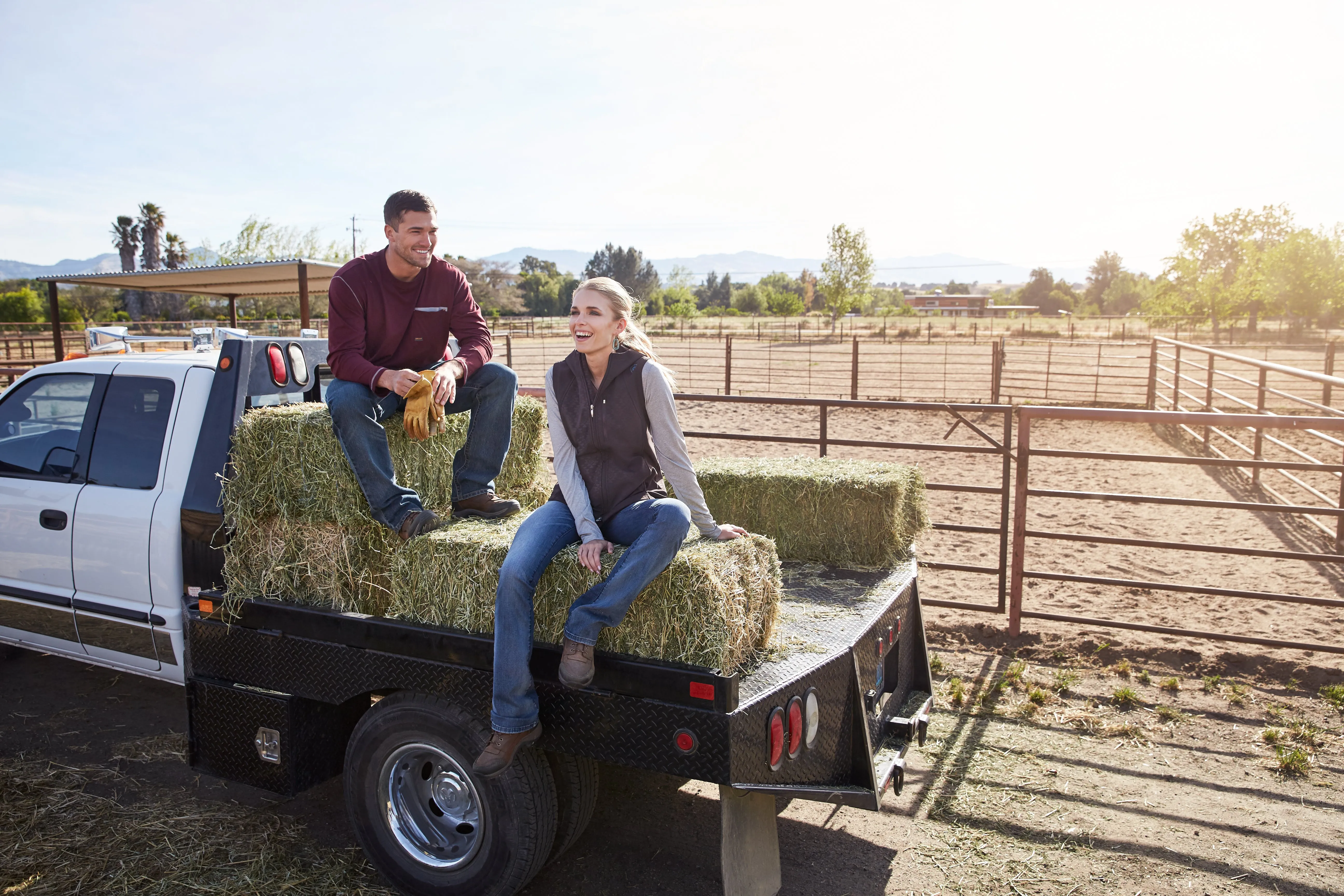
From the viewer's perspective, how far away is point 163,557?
358 centimetres

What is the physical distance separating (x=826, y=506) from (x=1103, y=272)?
13470cm

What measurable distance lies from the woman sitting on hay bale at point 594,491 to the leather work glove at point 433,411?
51 cm

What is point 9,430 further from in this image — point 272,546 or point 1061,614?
point 1061,614

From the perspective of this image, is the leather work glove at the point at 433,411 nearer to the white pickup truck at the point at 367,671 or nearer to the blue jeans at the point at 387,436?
the blue jeans at the point at 387,436

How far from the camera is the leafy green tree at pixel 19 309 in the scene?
4409 cm

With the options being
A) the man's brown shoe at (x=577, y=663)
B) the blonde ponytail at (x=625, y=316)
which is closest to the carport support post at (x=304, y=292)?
the blonde ponytail at (x=625, y=316)

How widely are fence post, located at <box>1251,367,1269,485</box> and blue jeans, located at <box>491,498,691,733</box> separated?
981 cm

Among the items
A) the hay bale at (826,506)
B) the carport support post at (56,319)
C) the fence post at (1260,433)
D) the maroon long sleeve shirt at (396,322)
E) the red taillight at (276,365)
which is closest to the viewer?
the maroon long sleeve shirt at (396,322)

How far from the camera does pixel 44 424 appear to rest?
4.23 metres

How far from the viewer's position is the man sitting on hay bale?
318cm

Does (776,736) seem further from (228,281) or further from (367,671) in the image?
(228,281)

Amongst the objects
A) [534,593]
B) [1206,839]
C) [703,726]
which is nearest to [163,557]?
[534,593]

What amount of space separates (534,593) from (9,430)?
319cm

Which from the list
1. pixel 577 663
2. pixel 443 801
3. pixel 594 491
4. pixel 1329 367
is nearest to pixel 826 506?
pixel 594 491
